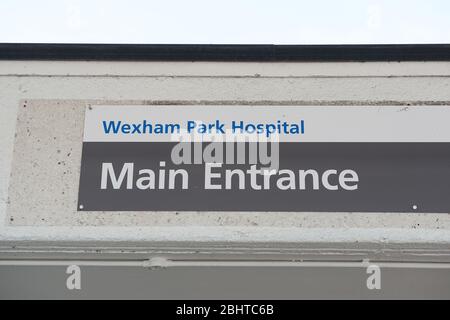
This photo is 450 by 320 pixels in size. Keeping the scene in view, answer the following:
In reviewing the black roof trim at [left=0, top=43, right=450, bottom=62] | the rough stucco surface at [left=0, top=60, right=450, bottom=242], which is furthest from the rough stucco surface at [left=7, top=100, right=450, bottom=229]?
the black roof trim at [left=0, top=43, right=450, bottom=62]

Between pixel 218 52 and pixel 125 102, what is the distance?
0.68m

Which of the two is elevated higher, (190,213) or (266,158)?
(266,158)

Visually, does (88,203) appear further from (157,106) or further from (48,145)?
(157,106)

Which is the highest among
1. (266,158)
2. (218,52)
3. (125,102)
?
(218,52)

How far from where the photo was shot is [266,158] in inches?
155

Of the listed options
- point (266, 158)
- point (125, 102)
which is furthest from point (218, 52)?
point (266, 158)

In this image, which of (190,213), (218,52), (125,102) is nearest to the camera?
(190,213)

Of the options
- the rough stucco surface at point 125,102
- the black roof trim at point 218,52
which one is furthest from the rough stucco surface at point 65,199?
the black roof trim at point 218,52

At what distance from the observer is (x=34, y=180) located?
12.8 ft

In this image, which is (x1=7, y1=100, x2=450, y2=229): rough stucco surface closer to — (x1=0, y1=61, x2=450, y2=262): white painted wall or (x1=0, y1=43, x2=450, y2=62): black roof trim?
(x1=0, y1=61, x2=450, y2=262): white painted wall

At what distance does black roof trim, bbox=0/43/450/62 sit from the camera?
4.17 m

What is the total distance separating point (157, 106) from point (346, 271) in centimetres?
150

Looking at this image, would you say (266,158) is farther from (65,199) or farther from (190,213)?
(65,199)
